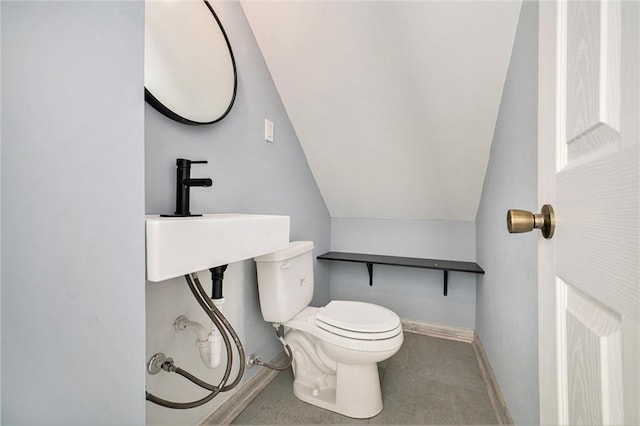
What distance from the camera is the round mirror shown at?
0.91 meters

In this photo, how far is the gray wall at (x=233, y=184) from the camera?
37.6 inches

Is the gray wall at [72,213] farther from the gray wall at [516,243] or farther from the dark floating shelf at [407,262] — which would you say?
the dark floating shelf at [407,262]

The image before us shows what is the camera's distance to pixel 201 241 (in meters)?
0.71

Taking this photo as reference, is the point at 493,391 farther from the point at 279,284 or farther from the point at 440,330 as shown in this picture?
the point at 279,284

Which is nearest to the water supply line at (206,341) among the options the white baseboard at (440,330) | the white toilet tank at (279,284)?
the white toilet tank at (279,284)

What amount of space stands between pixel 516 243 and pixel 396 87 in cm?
94

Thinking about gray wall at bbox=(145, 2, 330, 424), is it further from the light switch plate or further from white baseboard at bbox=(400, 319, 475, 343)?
white baseboard at bbox=(400, 319, 475, 343)

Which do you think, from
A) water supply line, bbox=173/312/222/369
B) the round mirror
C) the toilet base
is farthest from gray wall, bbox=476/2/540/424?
the round mirror

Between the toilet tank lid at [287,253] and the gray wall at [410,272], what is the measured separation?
851 mm

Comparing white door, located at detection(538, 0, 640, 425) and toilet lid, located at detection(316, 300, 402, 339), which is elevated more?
white door, located at detection(538, 0, 640, 425)

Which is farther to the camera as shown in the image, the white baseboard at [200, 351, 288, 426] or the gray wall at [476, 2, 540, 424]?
the white baseboard at [200, 351, 288, 426]

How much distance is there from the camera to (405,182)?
191 cm

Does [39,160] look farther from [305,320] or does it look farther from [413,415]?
[413,415]

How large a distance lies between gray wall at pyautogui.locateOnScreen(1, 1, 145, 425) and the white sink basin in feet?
0.38
